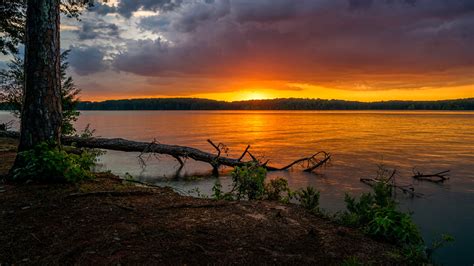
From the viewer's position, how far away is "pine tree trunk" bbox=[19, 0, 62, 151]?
8.47 m

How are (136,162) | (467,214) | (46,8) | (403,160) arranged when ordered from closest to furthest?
(46,8)
(467,214)
(136,162)
(403,160)

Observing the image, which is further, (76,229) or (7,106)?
(7,106)

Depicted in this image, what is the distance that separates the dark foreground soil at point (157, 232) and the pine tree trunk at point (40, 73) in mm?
1618

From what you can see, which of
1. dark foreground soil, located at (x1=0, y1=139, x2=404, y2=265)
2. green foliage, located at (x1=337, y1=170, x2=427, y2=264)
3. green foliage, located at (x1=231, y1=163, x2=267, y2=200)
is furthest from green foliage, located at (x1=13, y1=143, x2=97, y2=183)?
green foliage, located at (x1=337, y1=170, x2=427, y2=264)

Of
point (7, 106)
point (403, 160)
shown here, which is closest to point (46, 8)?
point (7, 106)

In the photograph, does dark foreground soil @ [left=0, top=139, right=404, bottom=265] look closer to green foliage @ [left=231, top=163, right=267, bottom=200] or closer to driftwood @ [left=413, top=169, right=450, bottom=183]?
green foliage @ [left=231, top=163, right=267, bottom=200]

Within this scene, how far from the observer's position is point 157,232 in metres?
5.73

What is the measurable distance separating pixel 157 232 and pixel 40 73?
591cm

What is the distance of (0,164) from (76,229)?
846cm

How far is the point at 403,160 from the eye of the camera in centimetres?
2544

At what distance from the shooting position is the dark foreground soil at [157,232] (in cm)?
492

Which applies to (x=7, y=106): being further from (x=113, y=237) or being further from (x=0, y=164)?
(x=113, y=237)

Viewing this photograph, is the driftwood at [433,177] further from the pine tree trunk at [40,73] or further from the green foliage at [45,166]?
the pine tree trunk at [40,73]

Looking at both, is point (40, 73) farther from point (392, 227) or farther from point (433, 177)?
point (433, 177)
